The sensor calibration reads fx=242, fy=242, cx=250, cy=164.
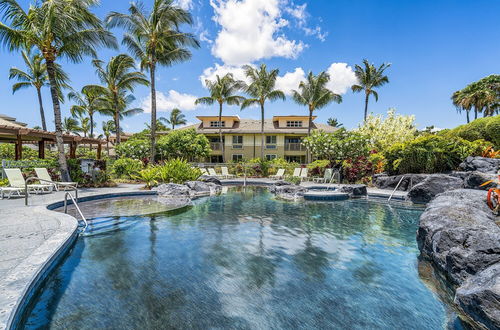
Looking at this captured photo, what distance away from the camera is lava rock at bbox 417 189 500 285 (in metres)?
3.48

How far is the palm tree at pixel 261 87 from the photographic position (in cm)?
2522

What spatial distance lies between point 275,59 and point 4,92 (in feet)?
85.6

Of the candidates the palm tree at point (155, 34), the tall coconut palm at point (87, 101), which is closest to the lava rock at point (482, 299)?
the palm tree at point (155, 34)

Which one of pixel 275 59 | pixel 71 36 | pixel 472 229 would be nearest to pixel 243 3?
pixel 71 36

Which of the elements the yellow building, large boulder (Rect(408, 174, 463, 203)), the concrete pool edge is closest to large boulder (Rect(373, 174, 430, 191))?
large boulder (Rect(408, 174, 463, 203))

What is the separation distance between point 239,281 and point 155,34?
17.5m

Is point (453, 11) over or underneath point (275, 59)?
underneath

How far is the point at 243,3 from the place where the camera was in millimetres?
11336

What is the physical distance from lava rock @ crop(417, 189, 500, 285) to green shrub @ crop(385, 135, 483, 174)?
9.23 metres

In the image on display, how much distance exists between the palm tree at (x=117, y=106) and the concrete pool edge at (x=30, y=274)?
21390 mm

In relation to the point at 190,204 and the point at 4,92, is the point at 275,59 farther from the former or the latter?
the point at 4,92

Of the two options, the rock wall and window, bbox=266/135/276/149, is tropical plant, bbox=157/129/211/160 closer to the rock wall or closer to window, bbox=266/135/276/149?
window, bbox=266/135/276/149

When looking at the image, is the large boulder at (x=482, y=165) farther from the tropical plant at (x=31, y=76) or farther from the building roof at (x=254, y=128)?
the tropical plant at (x=31, y=76)

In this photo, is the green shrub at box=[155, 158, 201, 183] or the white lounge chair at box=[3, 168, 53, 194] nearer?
the white lounge chair at box=[3, 168, 53, 194]
